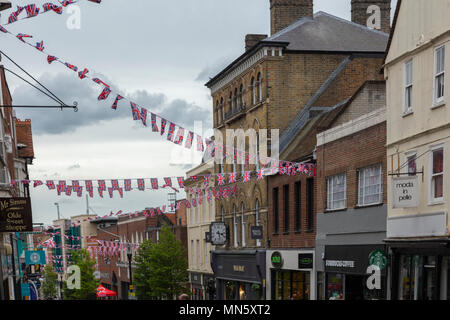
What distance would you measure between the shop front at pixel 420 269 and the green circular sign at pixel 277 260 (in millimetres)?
12497

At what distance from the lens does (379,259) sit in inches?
1045

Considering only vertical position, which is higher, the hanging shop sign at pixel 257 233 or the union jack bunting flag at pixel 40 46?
the union jack bunting flag at pixel 40 46

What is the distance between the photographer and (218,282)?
50.7 m

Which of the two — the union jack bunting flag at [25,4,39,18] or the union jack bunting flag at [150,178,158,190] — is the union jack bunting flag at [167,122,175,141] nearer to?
the union jack bunting flag at [150,178,158,190]

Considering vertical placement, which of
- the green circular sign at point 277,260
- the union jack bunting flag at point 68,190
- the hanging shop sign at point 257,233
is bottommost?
the green circular sign at point 277,260

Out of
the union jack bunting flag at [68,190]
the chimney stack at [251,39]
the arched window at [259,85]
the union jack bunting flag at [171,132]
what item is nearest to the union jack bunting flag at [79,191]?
the union jack bunting flag at [68,190]

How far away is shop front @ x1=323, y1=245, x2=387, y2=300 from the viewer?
87.4 feet

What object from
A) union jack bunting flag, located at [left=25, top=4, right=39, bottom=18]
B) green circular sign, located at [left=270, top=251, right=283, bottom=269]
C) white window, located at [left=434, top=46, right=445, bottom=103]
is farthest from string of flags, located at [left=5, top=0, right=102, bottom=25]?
green circular sign, located at [left=270, top=251, right=283, bottom=269]

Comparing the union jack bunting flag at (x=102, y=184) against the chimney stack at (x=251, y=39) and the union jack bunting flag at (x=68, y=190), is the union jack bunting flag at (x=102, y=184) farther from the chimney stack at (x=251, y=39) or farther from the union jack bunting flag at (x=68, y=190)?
the chimney stack at (x=251, y=39)

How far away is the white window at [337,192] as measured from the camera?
30.4 metres

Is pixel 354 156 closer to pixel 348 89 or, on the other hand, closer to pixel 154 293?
pixel 348 89

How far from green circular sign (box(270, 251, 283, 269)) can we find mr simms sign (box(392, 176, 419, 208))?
50.7 feet
